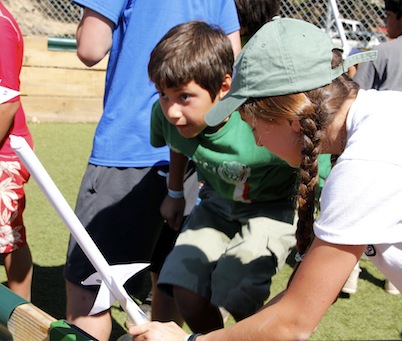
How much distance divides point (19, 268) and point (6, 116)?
33.7 inches

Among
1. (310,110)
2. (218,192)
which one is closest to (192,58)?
(218,192)

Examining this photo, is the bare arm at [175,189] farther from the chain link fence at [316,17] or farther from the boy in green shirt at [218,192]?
the chain link fence at [316,17]

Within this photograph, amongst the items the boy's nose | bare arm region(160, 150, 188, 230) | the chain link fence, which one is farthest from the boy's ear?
the chain link fence

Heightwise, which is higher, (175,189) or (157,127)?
(157,127)

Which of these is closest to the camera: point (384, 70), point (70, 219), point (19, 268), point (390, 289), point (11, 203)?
point (70, 219)

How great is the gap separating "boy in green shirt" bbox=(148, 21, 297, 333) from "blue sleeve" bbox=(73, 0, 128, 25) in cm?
22

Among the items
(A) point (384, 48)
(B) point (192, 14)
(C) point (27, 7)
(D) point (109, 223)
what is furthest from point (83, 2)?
(C) point (27, 7)

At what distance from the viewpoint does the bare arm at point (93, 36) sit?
9.30 ft

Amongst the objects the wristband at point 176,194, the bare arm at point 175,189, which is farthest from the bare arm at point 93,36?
the wristband at point 176,194

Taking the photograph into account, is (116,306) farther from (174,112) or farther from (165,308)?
(174,112)

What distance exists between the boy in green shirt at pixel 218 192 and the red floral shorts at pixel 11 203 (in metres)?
0.94

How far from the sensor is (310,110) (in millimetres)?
1873

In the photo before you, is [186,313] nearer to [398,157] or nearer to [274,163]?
[274,163]

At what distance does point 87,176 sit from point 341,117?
57.0 inches
